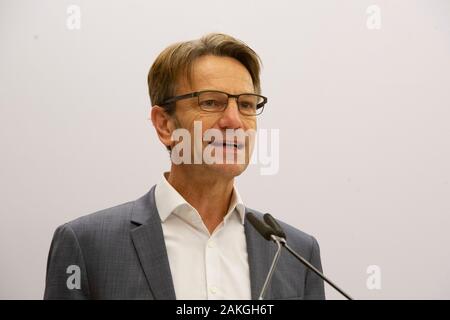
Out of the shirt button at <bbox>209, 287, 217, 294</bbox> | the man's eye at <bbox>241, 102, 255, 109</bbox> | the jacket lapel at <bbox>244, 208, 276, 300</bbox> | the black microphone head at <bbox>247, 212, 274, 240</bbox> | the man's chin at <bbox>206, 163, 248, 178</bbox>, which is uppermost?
the man's eye at <bbox>241, 102, 255, 109</bbox>

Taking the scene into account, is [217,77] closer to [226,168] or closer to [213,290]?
[226,168]

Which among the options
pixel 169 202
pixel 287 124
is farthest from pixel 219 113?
pixel 287 124

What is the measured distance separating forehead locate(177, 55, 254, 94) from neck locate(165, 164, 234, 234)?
9.5 inches

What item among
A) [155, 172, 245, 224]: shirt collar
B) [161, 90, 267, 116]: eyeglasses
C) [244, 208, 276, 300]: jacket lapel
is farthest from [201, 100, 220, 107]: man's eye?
[244, 208, 276, 300]: jacket lapel

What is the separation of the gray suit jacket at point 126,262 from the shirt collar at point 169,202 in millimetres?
24

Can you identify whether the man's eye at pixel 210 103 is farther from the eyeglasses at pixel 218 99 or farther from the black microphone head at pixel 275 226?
the black microphone head at pixel 275 226

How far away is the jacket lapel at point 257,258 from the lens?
1.53 meters

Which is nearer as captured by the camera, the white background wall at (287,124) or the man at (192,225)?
the man at (192,225)

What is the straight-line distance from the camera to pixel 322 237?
2291 mm

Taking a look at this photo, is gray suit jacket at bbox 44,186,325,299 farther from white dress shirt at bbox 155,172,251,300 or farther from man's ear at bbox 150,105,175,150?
man's ear at bbox 150,105,175,150

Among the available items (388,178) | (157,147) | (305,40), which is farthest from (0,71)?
(388,178)

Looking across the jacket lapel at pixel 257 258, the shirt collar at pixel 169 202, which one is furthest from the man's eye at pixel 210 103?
the jacket lapel at pixel 257 258

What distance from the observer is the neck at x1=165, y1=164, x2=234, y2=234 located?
5.37 ft
